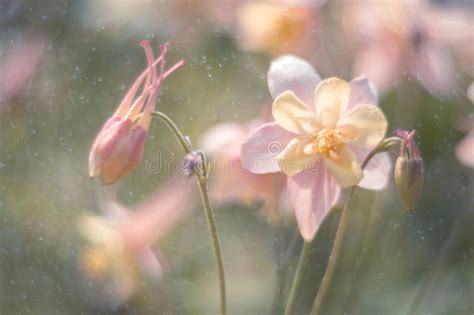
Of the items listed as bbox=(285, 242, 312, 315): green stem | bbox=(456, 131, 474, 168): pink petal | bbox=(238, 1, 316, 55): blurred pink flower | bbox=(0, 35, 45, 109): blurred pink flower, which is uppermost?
bbox=(0, 35, 45, 109): blurred pink flower

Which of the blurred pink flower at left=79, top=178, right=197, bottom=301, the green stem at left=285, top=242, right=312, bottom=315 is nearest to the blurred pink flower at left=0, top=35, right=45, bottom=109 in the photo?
the blurred pink flower at left=79, top=178, right=197, bottom=301

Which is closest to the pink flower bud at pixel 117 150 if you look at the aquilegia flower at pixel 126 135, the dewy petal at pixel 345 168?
the aquilegia flower at pixel 126 135

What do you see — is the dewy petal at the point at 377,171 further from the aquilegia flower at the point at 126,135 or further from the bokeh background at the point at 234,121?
the aquilegia flower at the point at 126,135

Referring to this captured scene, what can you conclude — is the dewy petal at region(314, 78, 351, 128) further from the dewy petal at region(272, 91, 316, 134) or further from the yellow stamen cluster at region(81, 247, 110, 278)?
the yellow stamen cluster at region(81, 247, 110, 278)

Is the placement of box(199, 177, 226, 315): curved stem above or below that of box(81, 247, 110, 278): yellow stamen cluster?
below

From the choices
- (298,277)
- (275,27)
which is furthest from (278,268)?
(275,27)

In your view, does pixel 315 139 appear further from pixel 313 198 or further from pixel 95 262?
pixel 95 262
